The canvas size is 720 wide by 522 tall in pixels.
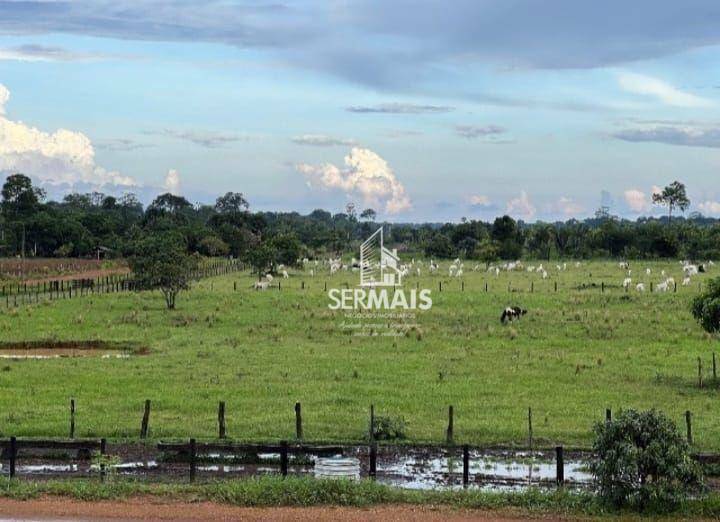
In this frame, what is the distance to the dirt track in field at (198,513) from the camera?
16219mm

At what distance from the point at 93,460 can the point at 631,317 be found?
104 ft

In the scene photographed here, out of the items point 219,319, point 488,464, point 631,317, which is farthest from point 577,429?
point 219,319

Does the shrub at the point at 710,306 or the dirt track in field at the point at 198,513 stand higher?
the shrub at the point at 710,306

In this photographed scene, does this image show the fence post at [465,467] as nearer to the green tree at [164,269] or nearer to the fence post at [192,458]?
the fence post at [192,458]

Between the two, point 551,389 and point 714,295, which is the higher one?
point 714,295

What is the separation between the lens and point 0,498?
677 inches

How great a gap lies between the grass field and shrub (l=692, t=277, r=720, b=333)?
191 cm

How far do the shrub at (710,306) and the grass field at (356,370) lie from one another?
191cm

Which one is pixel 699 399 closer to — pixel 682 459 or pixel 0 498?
pixel 682 459

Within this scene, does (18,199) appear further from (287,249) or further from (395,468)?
(395,468)

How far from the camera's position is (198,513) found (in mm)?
16516

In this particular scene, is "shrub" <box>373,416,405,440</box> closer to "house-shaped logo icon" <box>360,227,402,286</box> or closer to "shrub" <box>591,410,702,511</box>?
"shrub" <box>591,410,702,511</box>

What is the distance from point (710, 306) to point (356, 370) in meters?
12.1

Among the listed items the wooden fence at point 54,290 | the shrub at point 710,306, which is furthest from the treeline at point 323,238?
the shrub at point 710,306
